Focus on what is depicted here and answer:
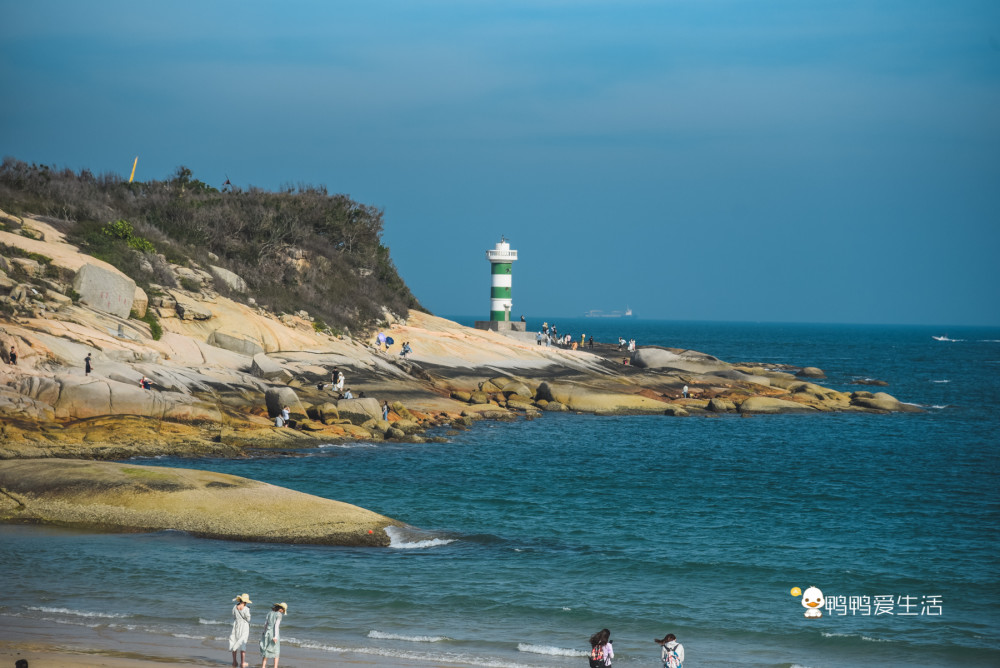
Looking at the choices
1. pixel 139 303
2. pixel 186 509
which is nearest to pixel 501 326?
pixel 139 303

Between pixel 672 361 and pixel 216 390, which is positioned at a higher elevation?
pixel 672 361

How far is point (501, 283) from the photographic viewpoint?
69.7 m

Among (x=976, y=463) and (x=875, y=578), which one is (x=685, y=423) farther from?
(x=875, y=578)

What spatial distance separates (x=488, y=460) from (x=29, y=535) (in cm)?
1695

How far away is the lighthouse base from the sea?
107ft

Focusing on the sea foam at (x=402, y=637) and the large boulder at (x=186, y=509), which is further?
the large boulder at (x=186, y=509)

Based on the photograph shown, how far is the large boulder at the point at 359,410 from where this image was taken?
37812 mm

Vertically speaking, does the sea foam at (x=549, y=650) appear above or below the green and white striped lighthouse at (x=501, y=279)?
below

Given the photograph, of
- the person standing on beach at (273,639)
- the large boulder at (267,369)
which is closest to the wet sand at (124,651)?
the person standing on beach at (273,639)

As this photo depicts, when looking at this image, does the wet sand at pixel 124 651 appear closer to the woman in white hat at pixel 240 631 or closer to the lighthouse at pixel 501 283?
Answer: the woman in white hat at pixel 240 631

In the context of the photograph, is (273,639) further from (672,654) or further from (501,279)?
(501,279)

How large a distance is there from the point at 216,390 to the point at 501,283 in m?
36.0

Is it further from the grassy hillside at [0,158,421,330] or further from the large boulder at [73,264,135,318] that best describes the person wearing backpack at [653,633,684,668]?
the grassy hillside at [0,158,421,330]

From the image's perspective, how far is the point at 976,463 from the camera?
37.5 metres
